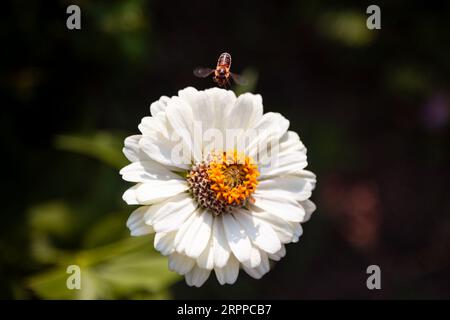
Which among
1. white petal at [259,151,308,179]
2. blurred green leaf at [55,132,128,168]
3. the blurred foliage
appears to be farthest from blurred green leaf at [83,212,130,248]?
white petal at [259,151,308,179]

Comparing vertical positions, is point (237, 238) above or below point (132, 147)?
below

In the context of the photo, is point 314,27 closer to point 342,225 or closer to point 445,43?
point 445,43

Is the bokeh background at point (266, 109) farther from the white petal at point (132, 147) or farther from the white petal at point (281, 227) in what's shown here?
the white petal at point (281, 227)

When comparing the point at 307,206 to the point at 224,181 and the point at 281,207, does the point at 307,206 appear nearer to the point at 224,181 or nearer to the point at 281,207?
the point at 281,207

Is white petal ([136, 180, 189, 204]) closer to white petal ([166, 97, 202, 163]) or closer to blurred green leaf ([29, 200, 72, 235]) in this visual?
white petal ([166, 97, 202, 163])

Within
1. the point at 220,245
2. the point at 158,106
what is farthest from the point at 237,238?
the point at 158,106

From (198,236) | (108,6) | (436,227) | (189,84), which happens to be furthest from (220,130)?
(436,227)
